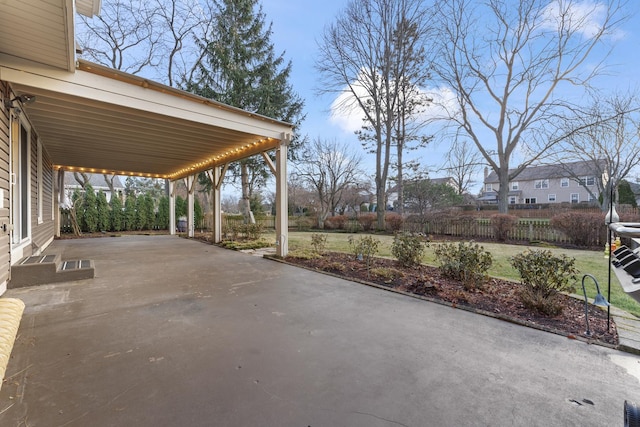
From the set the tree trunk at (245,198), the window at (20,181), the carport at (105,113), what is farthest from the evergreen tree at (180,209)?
the window at (20,181)

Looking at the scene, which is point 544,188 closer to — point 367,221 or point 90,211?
point 367,221

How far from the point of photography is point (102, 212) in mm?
13078

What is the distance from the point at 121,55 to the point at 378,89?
1380 centimetres

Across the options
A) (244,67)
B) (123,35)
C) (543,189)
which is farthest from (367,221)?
(543,189)

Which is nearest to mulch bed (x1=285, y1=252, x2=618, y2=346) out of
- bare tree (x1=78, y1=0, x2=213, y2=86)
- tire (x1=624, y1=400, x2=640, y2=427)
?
tire (x1=624, y1=400, x2=640, y2=427)

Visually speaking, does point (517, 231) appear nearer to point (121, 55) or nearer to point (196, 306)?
point (196, 306)

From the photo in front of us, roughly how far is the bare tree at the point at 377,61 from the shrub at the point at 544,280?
10703 millimetres

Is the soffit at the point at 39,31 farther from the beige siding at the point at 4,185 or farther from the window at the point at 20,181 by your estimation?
the window at the point at 20,181

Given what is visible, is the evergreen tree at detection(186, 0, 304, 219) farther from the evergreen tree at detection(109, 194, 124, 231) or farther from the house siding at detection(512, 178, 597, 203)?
the house siding at detection(512, 178, 597, 203)

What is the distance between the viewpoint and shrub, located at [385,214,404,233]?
44.8ft

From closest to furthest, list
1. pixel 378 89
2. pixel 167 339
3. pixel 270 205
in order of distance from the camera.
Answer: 1. pixel 167 339
2. pixel 378 89
3. pixel 270 205

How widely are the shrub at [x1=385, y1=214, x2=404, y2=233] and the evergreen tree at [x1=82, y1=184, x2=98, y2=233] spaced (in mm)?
14056

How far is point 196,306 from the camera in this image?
3475mm

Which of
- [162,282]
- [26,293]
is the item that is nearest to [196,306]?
[162,282]
